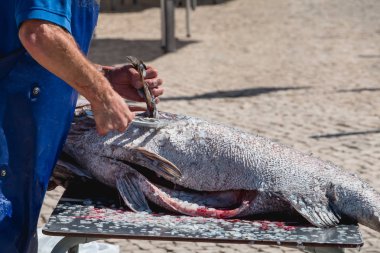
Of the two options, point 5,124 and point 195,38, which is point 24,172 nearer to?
point 5,124

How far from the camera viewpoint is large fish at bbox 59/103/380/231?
127 inches

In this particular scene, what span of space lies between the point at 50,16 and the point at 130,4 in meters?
13.6

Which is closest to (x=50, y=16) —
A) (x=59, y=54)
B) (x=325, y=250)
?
(x=59, y=54)

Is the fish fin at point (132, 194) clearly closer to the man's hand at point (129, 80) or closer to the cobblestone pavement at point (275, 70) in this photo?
the man's hand at point (129, 80)

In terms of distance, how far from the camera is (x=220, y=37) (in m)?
12.6

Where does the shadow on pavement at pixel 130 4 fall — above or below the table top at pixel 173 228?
above

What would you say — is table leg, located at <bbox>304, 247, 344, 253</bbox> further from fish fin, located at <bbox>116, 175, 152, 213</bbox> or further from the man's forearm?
the man's forearm

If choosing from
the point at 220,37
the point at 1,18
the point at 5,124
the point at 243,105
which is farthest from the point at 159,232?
the point at 220,37

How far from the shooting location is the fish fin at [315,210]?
3139 millimetres

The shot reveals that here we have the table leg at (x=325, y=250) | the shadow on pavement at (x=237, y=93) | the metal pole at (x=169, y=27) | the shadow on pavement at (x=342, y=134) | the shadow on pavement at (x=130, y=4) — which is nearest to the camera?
the table leg at (x=325, y=250)

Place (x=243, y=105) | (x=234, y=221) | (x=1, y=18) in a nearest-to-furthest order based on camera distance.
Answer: (x=1, y=18) < (x=234, y=221) < (x=243, y=105)

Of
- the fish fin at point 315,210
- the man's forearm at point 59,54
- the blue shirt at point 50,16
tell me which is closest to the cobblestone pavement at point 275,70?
the fish fin at point 315,210

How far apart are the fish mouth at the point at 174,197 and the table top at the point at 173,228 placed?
40 mm

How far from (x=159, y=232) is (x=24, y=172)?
1.57 ft
